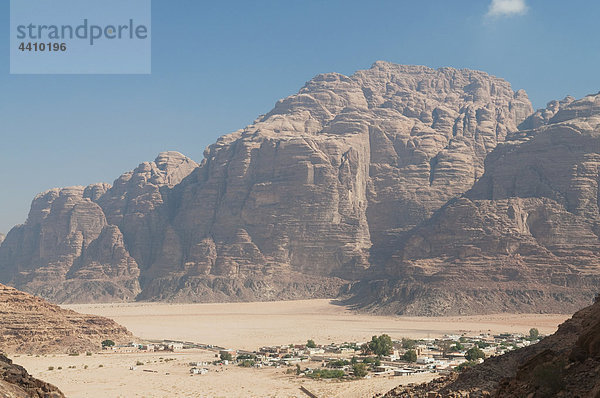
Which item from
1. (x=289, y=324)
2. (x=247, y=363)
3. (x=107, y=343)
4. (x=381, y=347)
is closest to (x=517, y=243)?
(x=289, y=324)

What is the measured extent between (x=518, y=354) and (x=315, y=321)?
373 feet

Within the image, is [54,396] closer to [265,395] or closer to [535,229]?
[265,395]

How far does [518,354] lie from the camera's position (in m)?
33.1

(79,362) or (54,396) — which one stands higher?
(54,396)

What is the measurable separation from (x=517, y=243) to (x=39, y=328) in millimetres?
112153

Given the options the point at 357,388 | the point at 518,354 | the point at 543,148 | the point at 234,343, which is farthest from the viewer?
the point at 543,148

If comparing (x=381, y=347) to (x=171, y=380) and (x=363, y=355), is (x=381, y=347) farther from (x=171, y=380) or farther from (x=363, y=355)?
(x=171, y=380)

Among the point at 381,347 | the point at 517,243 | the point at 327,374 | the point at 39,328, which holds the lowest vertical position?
the point at 381,347

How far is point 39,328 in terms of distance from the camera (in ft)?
262

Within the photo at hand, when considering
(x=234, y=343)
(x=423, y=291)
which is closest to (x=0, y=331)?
(x=234, y=343)

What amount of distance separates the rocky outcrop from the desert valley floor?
28.1 m

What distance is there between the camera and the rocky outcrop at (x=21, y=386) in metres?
22.0

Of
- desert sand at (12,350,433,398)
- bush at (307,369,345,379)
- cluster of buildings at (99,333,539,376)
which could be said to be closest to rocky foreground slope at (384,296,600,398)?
desert sand at (12,350,433,398)

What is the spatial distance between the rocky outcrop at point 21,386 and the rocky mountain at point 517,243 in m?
129
